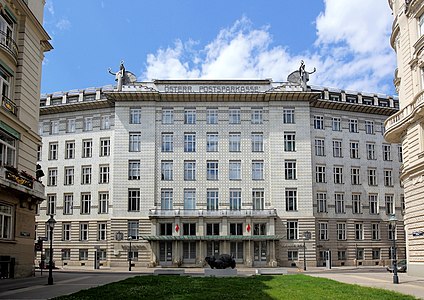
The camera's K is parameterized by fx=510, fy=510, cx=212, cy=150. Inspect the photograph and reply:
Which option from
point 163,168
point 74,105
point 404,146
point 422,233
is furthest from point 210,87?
point 422,233

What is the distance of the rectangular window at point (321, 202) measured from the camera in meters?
62.2

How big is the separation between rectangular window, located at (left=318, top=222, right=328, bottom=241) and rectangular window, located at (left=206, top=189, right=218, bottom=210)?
12.8 m

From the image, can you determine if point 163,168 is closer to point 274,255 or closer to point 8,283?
point 274,255

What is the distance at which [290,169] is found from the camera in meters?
61.6

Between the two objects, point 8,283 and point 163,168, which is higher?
point 163,168

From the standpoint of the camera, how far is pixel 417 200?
35750 millimetres

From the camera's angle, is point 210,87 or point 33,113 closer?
point 33,113

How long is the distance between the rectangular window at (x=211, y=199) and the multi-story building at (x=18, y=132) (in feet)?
88.4

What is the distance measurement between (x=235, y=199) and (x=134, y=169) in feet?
41.7

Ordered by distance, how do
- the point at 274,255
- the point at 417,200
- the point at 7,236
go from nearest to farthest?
the point at 7,236 < the point at 417,200 < the point at 274,255

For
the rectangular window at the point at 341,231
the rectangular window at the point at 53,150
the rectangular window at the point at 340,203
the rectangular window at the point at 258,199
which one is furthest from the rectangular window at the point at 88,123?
the rectangular window at the point at 341,231

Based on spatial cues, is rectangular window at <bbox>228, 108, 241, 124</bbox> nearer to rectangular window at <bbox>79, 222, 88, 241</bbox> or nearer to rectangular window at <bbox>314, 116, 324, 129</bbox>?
rectangular window at <bbox>314, 116, 324, 129</bbox>

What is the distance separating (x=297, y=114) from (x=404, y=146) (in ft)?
78.9

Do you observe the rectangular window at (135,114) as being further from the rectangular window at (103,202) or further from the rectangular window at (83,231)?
the rectangular window at (83,231)
